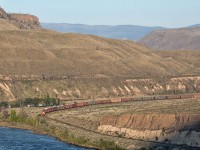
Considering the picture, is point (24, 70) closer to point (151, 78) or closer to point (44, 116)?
point (151, 78)

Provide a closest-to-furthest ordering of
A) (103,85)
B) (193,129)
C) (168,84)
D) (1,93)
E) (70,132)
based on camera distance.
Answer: (193,129) < (70,132) < (1,93) < (103,85) < (168,84)

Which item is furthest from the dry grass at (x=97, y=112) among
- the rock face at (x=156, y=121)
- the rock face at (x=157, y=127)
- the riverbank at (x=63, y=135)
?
the riverbank at (x=63, y=135)

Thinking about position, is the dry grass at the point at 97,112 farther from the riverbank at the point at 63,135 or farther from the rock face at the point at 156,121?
the riverbank at the point at 63,135

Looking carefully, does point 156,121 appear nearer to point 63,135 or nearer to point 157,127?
point 157,127

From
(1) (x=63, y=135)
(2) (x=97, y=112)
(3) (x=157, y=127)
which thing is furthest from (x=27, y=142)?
(2) (x=97, y=112)

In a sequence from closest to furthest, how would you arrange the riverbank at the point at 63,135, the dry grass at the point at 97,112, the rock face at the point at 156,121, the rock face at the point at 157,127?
the rock face at the point at 157,127 → the riverbank at the point at 63,135 → the rock face at the point at 156,121 → the dry grass at the point at 97,112

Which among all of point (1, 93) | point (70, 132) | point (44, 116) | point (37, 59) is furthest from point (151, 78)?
point (70, 132)

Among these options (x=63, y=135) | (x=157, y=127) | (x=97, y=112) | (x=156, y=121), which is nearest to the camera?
(x=157, y=127)

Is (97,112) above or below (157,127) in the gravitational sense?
below

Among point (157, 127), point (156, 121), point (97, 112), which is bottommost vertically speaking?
point (97, 112)
